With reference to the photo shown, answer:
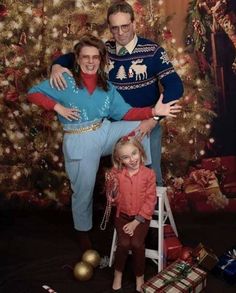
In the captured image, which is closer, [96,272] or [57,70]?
[57,70]

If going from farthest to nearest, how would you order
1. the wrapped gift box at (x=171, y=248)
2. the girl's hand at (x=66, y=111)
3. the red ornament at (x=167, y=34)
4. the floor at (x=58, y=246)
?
the red ornament at (x=167, y=34), the wrapped gift box at (x=171, y=248), the floor at (x=58, y=246), the girl's hand at (x=66, y=111)

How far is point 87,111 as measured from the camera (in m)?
2.15

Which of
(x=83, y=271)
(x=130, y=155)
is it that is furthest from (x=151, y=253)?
(x=130, y=155)

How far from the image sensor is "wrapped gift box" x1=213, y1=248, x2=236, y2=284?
219 cm

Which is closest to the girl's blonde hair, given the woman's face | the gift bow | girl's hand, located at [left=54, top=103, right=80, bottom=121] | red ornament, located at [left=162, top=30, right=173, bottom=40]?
girl's hand, located at [left=54, top=103, right=80, bottom=121]

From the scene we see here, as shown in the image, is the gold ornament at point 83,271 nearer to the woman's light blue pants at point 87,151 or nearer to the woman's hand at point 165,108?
the woman's light blue pants at point 87,151

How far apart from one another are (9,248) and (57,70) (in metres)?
1.10

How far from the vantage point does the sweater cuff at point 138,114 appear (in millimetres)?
2188

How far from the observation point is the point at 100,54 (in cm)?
211

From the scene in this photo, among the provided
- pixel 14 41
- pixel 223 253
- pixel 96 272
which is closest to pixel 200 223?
pixel 223 253

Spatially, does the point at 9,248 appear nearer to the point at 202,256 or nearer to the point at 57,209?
the point at 57,209

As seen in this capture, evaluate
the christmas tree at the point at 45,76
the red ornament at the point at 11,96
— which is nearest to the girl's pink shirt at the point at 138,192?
the christmas tree at the point at 45,76

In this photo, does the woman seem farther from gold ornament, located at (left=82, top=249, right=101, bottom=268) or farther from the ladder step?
the ladder step

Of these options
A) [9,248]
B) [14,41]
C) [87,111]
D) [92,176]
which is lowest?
[9,248]
